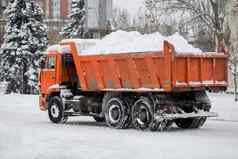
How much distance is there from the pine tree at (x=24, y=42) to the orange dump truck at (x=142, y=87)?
32.9 meters

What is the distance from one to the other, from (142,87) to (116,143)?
4.36 meters

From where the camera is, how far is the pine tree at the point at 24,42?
5500cm

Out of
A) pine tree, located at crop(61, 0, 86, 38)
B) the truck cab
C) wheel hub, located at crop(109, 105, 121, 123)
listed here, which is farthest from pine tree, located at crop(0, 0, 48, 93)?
wheel hub, located at crop(109, 105, 121, 123)

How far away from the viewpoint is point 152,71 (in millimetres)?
18781

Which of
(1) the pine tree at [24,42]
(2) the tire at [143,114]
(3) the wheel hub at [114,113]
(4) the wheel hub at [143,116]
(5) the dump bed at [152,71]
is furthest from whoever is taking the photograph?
(1) the pine tree at [24,42]

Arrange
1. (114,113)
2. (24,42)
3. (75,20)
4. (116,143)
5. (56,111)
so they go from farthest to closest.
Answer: (75,20) → (24,42) → (56,111) → (114,113) → (116,143)

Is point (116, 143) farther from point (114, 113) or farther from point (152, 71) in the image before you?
point (114, 113)

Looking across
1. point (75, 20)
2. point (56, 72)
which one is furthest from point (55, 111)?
point (75, 20)

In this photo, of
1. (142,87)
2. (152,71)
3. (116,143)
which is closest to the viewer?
(116,143)

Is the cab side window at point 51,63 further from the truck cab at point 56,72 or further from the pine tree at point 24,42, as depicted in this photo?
the pine tree at point 24,42

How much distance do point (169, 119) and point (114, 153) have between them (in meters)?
5.97

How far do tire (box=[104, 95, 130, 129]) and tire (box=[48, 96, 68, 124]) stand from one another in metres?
2.38

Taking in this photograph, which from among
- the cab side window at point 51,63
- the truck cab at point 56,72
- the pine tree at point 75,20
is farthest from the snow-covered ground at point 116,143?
the pine tree at point 75,20

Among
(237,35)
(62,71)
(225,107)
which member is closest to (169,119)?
(62,71)
